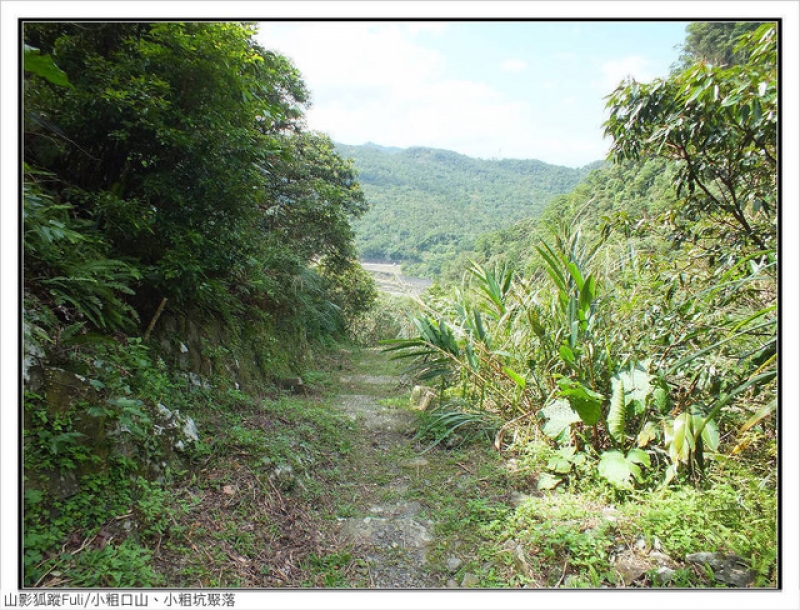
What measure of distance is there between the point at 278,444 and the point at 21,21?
106 inches

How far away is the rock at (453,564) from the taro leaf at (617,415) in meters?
1.25

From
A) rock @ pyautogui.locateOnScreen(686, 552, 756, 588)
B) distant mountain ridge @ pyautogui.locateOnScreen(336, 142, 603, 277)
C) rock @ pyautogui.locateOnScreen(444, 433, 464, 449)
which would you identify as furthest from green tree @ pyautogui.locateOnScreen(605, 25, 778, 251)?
distant mountain ridge @ pyautogui.locateOnScreen(336, 142, 603, 277)

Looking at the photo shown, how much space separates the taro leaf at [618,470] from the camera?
2441 mm

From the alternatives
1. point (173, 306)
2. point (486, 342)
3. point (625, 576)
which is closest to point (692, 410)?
point (625, 576)

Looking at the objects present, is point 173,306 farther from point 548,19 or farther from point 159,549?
point 548,19

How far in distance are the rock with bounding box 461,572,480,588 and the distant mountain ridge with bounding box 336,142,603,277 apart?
14920 mm

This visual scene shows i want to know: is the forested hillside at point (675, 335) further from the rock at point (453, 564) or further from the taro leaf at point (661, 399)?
the rock at point (453, 564)

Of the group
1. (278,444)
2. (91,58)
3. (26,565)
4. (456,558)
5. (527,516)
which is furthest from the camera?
(278,444)

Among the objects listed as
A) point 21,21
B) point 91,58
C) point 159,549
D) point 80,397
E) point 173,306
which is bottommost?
point 159,549

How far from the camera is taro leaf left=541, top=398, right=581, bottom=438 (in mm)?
2865

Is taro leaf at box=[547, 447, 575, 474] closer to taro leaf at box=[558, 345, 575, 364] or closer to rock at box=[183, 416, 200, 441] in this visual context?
taro leaf at box=[558, 345, 575, 364]

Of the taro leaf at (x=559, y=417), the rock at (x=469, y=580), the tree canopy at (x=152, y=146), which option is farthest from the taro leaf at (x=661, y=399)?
the tree canopy at (x=152, y=146)

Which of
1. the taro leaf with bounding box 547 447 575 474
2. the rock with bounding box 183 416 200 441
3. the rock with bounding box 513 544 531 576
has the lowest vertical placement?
the rock with bounding box 513 544 531 576

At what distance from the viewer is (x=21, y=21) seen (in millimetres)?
1827
